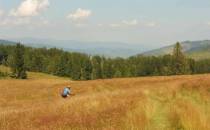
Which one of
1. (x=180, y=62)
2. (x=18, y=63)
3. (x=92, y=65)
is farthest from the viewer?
(x=92, y=65)

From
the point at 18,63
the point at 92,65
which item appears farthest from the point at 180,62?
the point at 92,65

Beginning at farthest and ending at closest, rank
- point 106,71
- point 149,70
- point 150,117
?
point 149,70, point 106,71, point 150,117

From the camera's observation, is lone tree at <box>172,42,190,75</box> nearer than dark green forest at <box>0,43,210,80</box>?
Yes

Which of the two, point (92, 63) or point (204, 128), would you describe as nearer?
point (204, 128)

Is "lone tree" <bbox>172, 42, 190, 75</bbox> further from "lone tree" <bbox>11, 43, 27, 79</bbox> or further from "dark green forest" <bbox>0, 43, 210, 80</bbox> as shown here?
"lone tree" <bbox>11, 43, 27, 79</bbox>

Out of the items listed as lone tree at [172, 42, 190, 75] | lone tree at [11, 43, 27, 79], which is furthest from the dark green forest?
lone tree at [172, 42, 190, 75]

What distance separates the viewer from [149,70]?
601ft

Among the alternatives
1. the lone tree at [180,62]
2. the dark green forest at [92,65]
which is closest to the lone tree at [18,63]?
the dark green forest at [92,65]

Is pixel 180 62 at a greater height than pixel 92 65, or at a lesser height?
greater

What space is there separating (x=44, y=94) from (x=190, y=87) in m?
21.9

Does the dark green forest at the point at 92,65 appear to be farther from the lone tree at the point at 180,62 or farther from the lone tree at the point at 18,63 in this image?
the lone tree at the point at 180,62

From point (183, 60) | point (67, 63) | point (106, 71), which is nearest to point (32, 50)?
point (67, 63)

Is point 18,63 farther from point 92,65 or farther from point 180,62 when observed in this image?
point 180,62

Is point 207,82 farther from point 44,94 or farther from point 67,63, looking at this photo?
point 67,63
